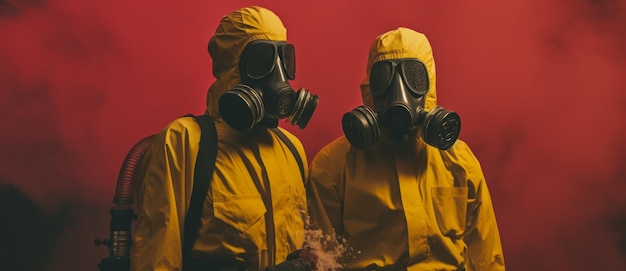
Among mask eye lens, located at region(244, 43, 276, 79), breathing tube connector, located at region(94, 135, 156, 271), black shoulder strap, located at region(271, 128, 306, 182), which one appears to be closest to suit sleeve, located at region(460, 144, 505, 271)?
black shoulder strap, located at region(271, 128, 306, 182)

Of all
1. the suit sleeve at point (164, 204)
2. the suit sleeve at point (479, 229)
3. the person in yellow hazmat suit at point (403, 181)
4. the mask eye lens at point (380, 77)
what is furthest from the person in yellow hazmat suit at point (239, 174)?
the suit sleeve at point (479, 229)

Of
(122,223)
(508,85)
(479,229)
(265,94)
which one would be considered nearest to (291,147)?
(265,94)

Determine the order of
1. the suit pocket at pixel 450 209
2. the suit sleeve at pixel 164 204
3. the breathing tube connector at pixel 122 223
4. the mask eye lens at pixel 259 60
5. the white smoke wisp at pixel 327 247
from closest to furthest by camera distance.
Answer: the suit sleeve at pixel 164 204, the breathing tube connector at pixel 122 223, the mask eye lens at pixel 259 60, the white smoke wisp at pixel 327 247, the suit pocket at pixel 450 209

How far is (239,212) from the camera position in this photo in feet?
8.34

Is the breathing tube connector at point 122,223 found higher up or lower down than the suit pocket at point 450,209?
higher up

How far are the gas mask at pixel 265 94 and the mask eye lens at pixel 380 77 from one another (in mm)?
306

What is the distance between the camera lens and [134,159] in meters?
2.65

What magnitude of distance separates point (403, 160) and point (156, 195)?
0.96m

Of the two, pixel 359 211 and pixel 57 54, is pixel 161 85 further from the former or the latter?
pixel 359 211

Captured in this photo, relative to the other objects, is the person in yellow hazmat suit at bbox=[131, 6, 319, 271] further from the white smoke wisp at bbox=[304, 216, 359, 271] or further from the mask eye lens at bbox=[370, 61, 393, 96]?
the mask eye lens at bbox=[370, 61, 393, 96]

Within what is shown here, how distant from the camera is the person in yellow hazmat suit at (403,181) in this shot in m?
2.90

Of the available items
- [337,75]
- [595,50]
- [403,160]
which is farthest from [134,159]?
[595,50]

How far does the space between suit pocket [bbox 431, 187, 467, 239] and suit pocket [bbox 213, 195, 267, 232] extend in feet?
2.34

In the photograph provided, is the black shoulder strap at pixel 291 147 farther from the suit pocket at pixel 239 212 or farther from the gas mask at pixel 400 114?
the suit pocket at pixel 239 212
